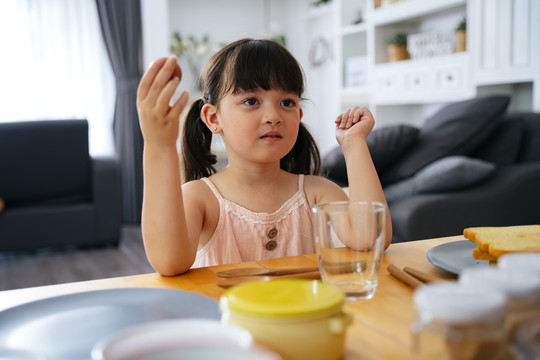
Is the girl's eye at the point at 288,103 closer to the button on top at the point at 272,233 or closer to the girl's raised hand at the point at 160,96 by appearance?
the button on top at the point at 272,233

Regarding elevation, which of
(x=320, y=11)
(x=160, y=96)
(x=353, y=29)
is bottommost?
(x=160, y=96)

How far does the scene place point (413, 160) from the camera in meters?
2.65

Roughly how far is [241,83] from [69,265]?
8.86 ft

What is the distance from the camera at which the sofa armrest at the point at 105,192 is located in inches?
145

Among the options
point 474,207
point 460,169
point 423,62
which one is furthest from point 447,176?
point 423,62

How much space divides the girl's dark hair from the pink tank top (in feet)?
0.56

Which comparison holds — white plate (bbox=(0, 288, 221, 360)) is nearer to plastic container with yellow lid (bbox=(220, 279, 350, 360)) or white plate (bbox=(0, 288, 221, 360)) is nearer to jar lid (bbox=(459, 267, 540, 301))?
plastic container with yellow lid (bbox=(220, 279, 350, 360))

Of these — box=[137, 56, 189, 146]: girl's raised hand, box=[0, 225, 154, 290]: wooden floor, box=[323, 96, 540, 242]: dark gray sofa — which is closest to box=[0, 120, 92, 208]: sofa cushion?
box=[0, 225, 154, 290]: wooden floor

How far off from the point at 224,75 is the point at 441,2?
2.81 metres

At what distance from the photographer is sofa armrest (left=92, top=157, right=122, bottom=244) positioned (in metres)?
3.67

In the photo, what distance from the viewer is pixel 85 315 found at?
23.3 inches

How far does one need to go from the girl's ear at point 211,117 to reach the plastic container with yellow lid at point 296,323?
0.82 m

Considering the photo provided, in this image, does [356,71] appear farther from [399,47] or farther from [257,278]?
[257,278]

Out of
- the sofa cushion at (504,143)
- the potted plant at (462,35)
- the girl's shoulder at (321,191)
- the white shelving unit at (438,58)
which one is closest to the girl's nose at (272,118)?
the girl's shoulder at (321,191)
